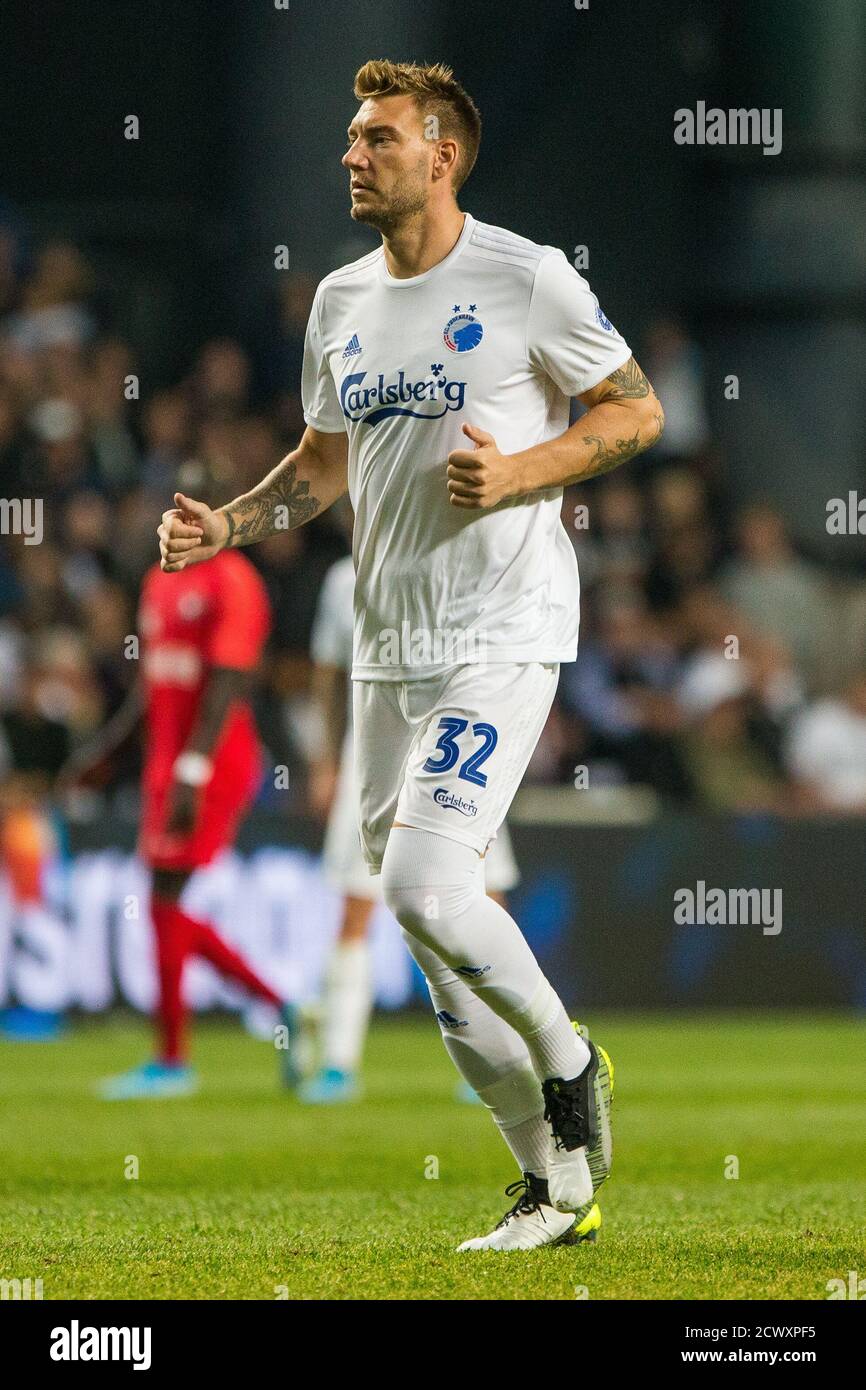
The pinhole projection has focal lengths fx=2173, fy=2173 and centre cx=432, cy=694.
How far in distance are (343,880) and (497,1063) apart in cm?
431

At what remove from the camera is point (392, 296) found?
17.6 ft

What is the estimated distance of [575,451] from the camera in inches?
200

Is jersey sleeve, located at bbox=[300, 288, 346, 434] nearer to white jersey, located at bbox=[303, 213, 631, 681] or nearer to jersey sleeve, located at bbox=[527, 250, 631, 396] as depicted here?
white jersey, located at bbox=[303, 213, 631, 681]

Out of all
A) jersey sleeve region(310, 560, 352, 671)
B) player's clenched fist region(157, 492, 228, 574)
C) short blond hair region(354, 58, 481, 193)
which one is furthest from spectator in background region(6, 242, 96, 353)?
short blond hair region(354, 58, 481, 193)

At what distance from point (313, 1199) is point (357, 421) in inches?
89.9

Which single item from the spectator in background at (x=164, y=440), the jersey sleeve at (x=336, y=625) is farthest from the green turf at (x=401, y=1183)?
the spectator in background at (x=164, y=440)

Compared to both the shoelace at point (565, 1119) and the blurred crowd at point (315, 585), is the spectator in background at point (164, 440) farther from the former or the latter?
the shoelace at point (565, 1119)

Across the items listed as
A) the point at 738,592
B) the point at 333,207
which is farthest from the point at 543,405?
the point at 333,207

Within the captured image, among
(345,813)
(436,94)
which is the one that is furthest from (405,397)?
(345,813)

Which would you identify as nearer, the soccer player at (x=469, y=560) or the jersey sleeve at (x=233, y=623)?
the soccer player at (x=469, y=560)

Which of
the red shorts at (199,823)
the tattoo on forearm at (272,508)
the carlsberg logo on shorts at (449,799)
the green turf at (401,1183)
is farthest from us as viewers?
the red shorts at (199,823)

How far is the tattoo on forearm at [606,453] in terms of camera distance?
5102 mm
